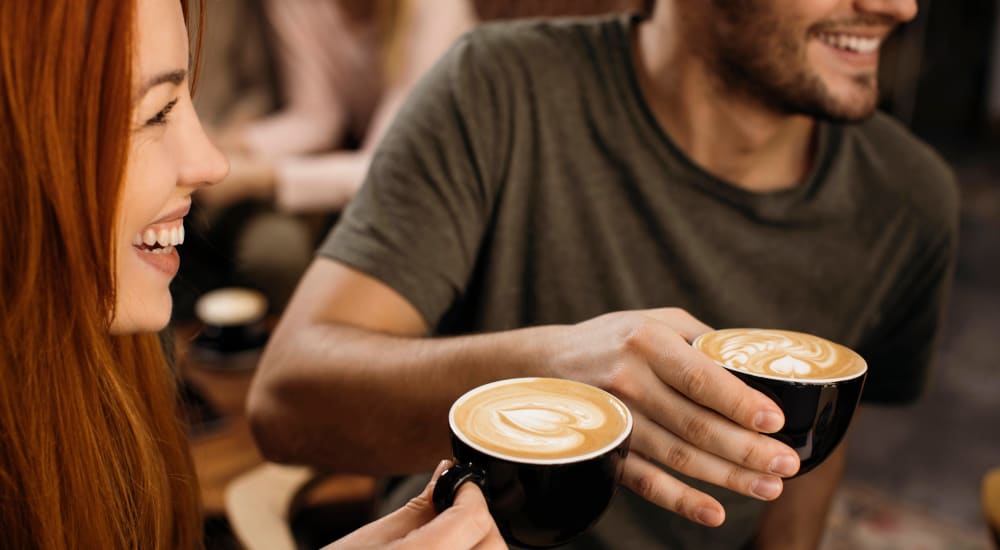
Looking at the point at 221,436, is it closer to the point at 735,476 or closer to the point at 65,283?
the point at 65,283

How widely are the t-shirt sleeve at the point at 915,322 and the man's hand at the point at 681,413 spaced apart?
733 mm

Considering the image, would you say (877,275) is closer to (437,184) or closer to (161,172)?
(437,184)

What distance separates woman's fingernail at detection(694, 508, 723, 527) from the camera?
70 cm

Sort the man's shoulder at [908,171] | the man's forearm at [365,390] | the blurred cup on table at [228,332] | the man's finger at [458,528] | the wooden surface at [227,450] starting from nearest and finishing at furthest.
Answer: the man's finger at [458,528], the man's forearm at [365,390], the man's shoulder at [908,171], the wooden surface at [227,450], the blurred cup on table at [228,332]

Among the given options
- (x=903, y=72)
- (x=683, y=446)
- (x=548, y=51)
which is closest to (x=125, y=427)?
(x=683, y=446)

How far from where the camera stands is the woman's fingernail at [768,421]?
2.22ft

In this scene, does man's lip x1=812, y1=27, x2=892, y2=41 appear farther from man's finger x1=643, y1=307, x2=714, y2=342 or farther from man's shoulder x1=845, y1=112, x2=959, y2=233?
man's finger x1=643, y1=307, x2=714, y2=342

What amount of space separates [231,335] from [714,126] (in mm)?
1099

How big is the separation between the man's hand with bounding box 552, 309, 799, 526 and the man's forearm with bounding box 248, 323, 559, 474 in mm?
119

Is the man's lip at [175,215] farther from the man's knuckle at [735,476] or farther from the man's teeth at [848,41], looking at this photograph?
the man's teeth at [848,41]

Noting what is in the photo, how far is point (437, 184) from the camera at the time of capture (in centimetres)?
118

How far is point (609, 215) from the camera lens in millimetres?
1255

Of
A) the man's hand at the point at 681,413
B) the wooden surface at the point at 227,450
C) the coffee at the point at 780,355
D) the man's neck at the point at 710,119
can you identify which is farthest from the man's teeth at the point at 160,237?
the man's neck at the point at 710,119

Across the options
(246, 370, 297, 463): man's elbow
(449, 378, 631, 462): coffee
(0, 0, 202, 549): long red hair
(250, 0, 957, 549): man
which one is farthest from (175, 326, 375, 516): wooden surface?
(449, 378, 631, 462): coffee
